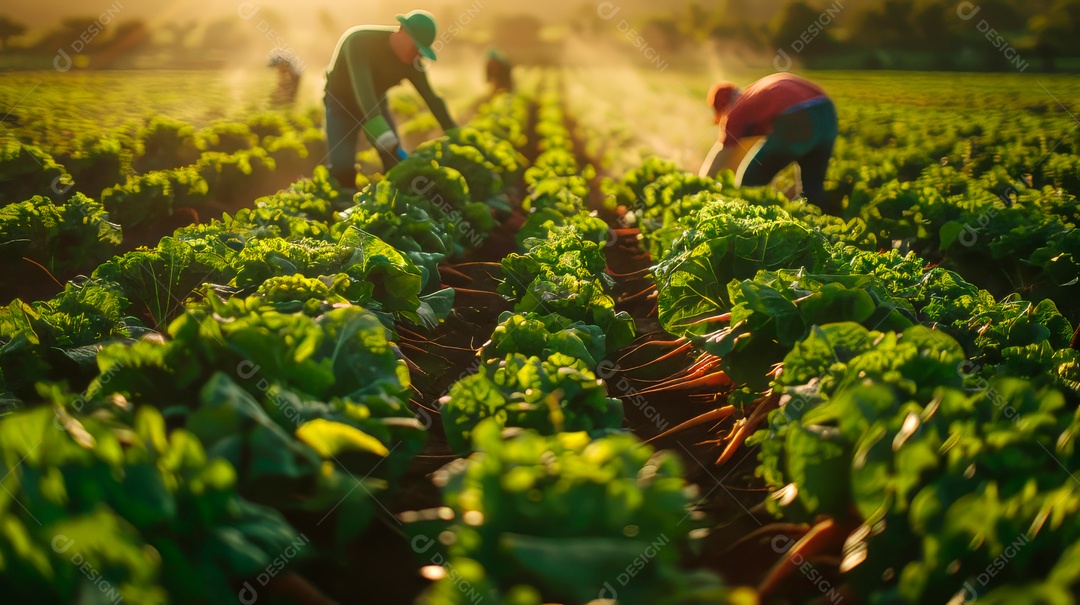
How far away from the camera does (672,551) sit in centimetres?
183

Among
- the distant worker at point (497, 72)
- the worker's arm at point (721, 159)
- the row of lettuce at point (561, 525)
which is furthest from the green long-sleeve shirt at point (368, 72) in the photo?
the distant worker at point (497, 72)

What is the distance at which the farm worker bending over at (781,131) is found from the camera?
8.11m

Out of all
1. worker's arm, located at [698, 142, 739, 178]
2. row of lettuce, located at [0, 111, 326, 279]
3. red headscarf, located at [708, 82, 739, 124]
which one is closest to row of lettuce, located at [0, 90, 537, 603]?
row of lettuce, located at [0, 111, 326, 279]

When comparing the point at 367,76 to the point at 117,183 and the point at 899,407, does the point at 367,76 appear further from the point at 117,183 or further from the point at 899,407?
the point at 899,407

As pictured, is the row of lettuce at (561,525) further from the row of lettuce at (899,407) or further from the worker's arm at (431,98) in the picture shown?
the worker's arm at (431,98)

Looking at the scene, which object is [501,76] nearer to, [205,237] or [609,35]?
[205,237]

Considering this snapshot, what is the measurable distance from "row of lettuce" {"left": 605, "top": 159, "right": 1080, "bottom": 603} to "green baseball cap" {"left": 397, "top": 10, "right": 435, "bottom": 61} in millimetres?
4533

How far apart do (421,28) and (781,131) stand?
4137 millimetres

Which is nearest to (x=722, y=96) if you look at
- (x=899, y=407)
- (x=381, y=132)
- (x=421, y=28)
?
(x=421, y=28)

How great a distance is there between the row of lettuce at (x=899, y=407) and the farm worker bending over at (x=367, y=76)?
461 cm

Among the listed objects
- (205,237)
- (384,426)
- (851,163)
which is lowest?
(851,163)

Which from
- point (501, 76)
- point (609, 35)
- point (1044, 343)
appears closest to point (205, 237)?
point (1044, 343)

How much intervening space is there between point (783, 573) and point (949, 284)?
2.54m

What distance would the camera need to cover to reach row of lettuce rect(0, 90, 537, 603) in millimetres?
1585
